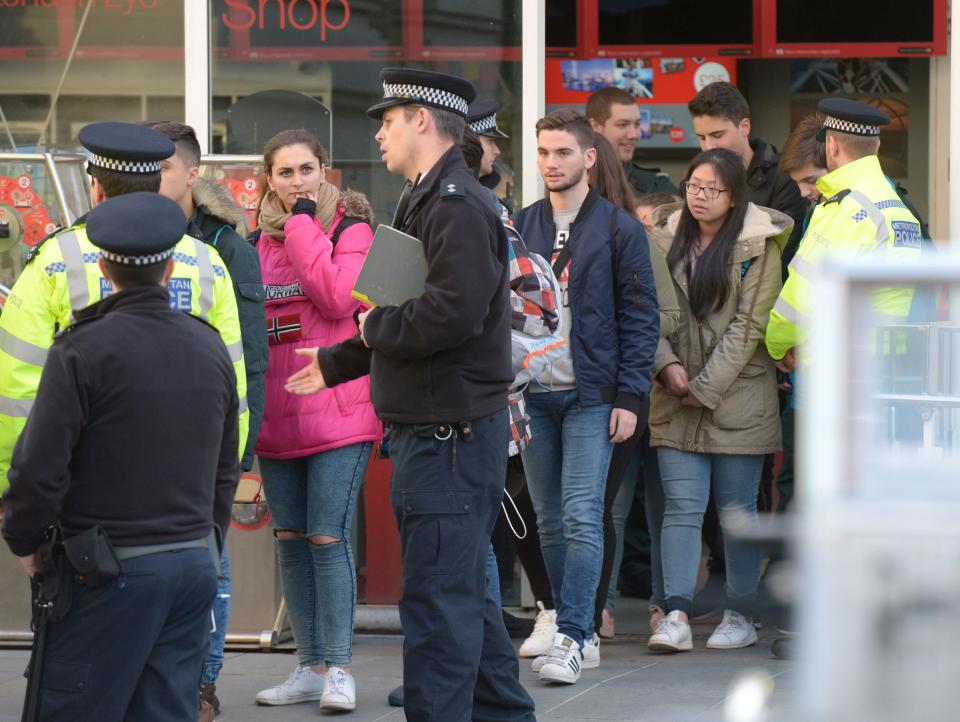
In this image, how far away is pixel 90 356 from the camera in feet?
11.0

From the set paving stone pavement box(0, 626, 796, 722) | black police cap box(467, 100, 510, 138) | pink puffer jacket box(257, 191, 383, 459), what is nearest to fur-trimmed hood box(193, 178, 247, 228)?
pink puffer jacket box(257, 191, 383, 459)

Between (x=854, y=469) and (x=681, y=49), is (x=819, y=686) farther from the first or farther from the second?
(x=681, y=49)

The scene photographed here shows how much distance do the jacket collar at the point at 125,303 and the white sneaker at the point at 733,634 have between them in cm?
326

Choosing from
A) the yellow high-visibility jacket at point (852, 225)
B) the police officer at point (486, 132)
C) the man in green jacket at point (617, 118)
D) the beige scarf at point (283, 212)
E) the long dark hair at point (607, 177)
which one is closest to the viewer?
the beige scarf at point (283, 212)

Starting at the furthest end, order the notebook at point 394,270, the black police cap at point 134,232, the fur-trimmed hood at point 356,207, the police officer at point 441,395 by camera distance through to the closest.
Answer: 1. the fur-trimmed hood at point 356,207
2. the notebook at point 394,270
3. the police officer at point 441,395
4. the black police cap at point 134,232

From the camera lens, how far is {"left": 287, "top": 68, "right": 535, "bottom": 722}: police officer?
4035 mm

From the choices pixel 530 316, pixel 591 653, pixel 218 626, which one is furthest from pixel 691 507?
pixel 218 626

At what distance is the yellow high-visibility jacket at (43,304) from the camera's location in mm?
4062

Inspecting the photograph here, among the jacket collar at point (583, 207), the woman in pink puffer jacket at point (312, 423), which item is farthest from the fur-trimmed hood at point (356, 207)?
the jacket collar at point (583, 207)

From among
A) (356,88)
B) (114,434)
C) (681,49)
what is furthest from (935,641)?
(681,49)

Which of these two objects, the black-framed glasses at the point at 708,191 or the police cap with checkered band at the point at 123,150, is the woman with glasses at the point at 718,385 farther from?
the police cap with checkered band at the point at 123,150

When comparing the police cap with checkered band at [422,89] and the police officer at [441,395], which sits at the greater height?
the police cap with checkered band at [422,89]

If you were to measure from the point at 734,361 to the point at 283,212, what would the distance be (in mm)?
1885

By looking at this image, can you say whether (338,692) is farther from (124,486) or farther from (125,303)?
(125,303)
